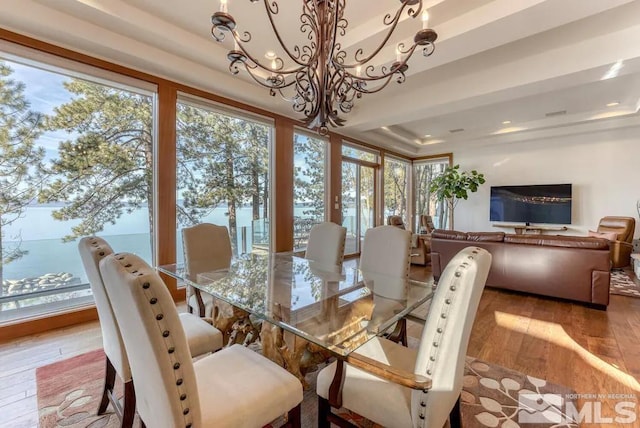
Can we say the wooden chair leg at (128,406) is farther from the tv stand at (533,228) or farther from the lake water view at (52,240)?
the tv stand at (533,228)

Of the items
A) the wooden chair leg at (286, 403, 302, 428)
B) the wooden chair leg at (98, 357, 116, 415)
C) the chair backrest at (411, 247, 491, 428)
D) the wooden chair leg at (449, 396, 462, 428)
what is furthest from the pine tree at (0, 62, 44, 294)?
the wooden chair leg at (449, 396, 462, 428)

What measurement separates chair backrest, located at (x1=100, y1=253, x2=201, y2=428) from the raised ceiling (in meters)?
2.46

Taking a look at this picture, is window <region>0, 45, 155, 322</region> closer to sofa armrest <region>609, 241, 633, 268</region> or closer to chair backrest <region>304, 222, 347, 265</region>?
chair backrest <region>304, 222, 347, 265</region>

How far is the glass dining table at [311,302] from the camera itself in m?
1.30

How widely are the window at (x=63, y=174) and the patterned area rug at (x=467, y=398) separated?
3.50 ft

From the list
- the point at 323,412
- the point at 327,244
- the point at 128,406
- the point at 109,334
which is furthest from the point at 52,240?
the point at 323,412

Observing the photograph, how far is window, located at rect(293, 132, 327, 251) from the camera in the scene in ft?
15.8

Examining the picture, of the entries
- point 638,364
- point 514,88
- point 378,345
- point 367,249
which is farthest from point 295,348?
point 514,88

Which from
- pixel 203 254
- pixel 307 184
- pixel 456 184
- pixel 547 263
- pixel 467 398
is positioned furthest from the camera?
pixel 456 184

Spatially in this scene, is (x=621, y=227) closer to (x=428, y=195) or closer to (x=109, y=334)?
(x=428, y=195)

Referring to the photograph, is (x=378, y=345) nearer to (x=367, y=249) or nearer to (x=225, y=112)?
(x=367, y=249)

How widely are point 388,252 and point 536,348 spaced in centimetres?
141

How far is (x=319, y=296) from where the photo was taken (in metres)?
1.83

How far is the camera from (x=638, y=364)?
2039mm
